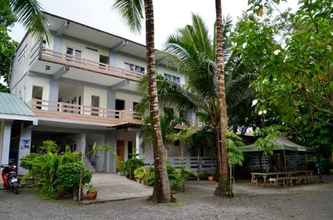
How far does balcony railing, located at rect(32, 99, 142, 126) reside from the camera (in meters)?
16.2

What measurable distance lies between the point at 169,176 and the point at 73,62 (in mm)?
10154

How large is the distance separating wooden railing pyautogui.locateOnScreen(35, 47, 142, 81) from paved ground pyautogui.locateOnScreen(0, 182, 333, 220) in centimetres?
912

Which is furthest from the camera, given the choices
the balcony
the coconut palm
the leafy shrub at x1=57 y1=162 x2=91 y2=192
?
the balcony

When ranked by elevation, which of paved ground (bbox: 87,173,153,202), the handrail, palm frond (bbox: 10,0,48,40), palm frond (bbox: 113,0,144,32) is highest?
the handrail

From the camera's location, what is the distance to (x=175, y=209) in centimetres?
843

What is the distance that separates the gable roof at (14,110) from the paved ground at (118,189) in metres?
4.72

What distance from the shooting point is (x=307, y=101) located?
5.07 meters

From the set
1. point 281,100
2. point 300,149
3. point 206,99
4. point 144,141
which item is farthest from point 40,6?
point 300,149

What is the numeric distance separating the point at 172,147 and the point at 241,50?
1881 centimetres

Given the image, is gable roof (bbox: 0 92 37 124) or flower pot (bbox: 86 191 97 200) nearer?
flower pot (bbox: 86 191 97 200)

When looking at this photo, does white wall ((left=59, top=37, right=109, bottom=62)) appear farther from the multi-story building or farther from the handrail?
the handrail

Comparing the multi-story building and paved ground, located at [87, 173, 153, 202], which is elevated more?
the multi-story building

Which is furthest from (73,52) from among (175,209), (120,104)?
(175,209)

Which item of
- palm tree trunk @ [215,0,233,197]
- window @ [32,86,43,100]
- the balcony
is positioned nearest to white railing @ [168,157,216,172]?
the balcony
